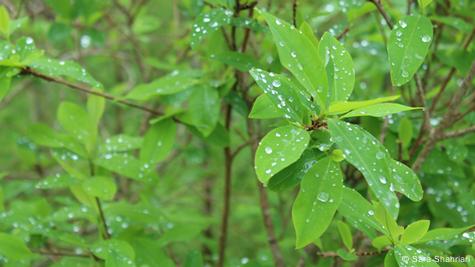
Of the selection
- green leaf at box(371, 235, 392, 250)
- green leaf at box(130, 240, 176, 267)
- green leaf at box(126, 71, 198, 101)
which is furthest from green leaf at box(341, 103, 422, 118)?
green leaf at box(130, 240, 176, 267)

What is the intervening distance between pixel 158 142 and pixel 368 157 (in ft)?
2.59

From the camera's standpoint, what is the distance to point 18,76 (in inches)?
55.9

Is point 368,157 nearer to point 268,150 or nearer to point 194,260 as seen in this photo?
point 268,150

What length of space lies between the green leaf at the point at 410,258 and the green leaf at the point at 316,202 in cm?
20

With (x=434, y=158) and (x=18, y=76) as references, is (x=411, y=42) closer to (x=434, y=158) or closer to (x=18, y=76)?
(x=434, y=158)

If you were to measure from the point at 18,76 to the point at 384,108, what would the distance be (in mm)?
910

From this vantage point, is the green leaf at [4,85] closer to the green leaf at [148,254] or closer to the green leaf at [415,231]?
the green leaf at [148,254]

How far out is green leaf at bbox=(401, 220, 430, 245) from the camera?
116cm

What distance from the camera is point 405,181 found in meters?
1.08

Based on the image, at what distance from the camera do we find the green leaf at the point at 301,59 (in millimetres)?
1057

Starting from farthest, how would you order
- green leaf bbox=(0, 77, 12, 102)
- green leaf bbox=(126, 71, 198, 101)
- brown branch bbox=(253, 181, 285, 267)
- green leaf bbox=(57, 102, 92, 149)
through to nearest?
1. brown branch bbox=(253, 181, 285, 267)
2. green leaf bbox=(57, 102, 92, 149)
3. green leaf bbox=(126, 71, 198, 101)
4. green leaf bbox=(0, 77, 12, 102)

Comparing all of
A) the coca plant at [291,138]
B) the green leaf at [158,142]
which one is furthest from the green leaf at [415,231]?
the green leaf at [158,142]

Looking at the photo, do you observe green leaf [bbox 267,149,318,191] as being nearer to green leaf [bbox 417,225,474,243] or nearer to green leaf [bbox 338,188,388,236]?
green leaf [bbox 338,188,388,236]

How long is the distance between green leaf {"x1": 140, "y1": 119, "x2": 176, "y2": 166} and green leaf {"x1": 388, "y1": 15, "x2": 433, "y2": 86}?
695mm
